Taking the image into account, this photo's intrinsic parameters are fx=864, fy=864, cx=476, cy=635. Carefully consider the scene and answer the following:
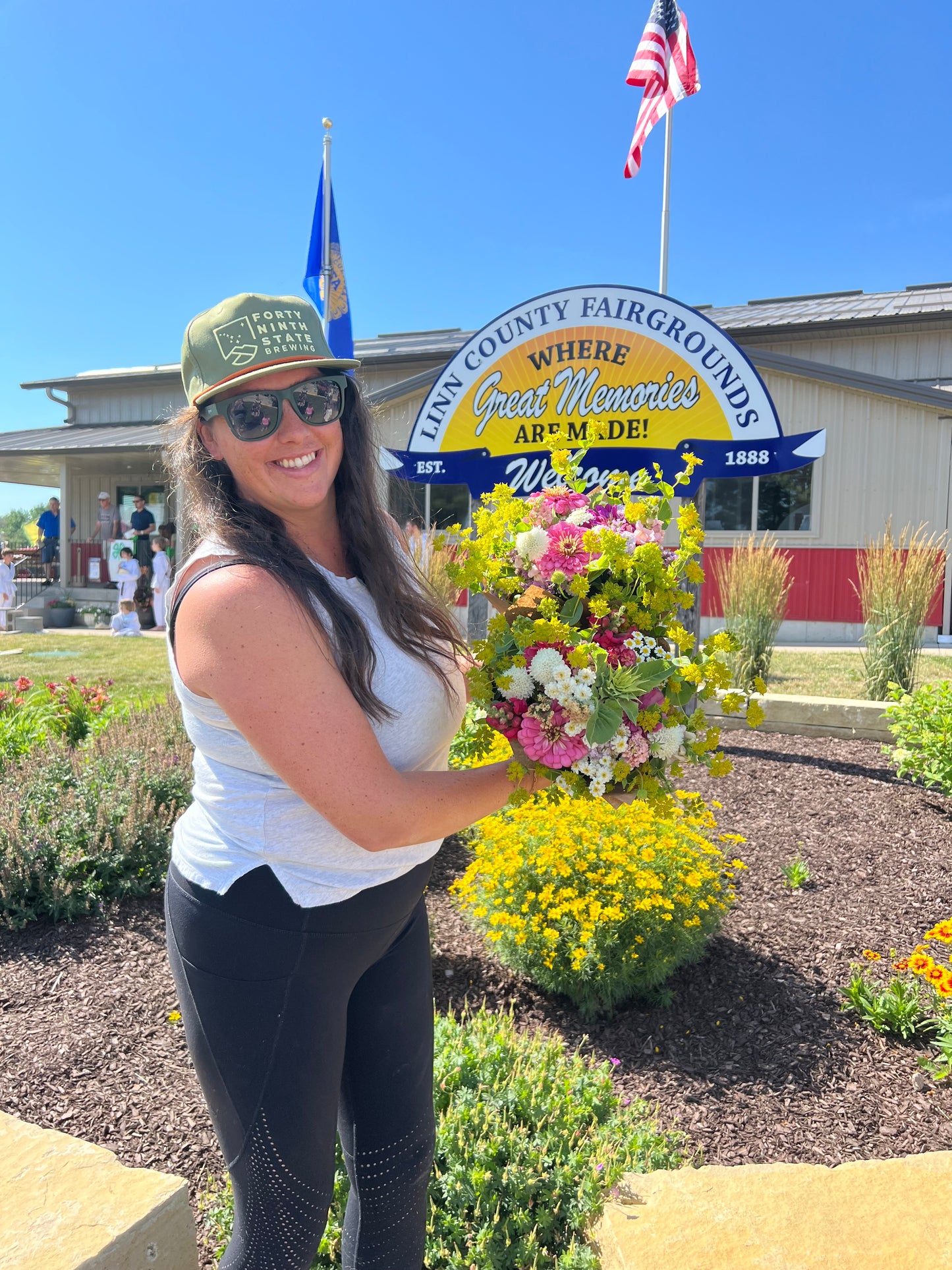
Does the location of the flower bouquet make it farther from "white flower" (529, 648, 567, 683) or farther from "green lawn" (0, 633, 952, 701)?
"green lawn" (0, 633, 952, 701)

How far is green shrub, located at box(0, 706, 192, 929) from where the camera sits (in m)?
3.58

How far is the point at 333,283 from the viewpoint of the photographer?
1013 centimetres

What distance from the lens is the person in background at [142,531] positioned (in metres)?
17.2

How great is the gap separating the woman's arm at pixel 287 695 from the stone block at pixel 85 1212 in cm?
104

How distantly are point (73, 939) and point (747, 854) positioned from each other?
301cm

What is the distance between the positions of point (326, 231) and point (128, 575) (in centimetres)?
844

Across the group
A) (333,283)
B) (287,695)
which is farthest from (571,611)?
(333,283)

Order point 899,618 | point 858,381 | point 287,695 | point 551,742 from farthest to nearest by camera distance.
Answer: point 858,381, point 899,618, point 551,742, point 287,695

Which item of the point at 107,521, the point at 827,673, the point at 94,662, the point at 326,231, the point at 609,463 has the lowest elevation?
the point at 94,662

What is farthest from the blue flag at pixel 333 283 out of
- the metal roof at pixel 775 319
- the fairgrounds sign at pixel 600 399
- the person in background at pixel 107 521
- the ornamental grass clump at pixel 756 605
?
the person in background at pixel 107 521

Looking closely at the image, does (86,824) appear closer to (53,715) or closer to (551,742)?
(53,715)

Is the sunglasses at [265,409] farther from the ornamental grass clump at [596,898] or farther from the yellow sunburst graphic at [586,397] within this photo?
the yellow sunburst graphic at [586,397]

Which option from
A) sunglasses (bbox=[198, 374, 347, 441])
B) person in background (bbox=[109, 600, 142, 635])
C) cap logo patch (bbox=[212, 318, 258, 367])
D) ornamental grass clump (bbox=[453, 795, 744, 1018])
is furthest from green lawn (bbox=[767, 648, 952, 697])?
person in background (bbox=[109, 600, 142, 635])

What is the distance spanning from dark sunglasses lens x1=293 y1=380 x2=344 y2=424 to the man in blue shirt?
20.0 metres
